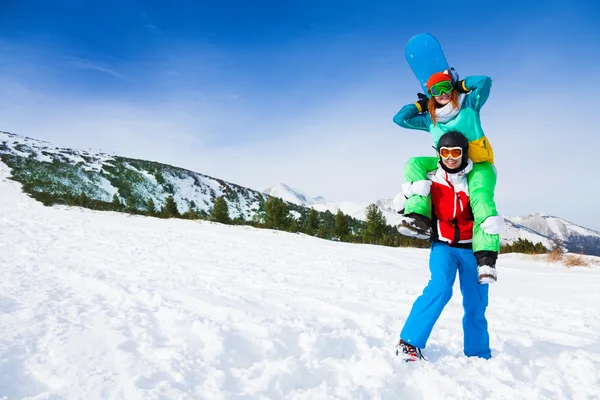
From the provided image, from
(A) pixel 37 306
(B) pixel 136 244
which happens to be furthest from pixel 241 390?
(B) pixel 136 244

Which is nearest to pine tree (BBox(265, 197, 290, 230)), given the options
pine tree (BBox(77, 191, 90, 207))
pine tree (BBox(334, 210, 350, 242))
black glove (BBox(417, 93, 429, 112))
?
pine tree (BBox(334, 210, 350, 242))

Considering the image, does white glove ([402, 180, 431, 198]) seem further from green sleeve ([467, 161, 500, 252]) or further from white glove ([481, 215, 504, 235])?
white glove ([481, 215, 504, 235])

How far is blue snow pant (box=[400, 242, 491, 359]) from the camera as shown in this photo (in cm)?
284

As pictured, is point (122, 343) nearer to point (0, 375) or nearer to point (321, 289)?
point (0, 375)

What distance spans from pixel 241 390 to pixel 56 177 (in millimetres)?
52551

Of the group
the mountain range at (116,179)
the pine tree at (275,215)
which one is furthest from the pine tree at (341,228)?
the mountain range at (116,179)

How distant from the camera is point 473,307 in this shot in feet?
9.98

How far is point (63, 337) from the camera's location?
2.90 meters

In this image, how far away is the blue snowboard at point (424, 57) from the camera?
3.27 metres

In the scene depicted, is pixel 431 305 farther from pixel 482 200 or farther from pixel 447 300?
pixel 482 200

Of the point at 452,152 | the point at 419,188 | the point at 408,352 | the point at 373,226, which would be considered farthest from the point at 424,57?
the point at 373,226

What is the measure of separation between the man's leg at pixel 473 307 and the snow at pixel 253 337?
0.44 ft

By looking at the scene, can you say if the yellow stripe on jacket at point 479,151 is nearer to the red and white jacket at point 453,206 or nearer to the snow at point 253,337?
the red and white jacket at point 453,206

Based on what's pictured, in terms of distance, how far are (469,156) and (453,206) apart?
42cm
